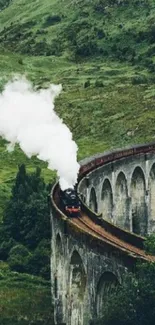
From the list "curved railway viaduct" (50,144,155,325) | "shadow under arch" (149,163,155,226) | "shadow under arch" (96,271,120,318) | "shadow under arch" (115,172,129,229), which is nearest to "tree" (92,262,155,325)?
"curved railway viaduct" (50,144,155,325)

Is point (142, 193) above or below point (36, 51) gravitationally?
below

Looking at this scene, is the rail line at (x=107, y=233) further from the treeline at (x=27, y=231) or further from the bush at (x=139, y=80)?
the bush at (x=139, y=80)

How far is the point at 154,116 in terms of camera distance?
438 ft

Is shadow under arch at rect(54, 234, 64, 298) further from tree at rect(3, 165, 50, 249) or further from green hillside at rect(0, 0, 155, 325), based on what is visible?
green hillside at rect(0, 0, 155, 325)

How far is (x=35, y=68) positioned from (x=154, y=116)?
51.9 m

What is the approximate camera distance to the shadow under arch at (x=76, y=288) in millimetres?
51750

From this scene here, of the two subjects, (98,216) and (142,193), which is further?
(142,193)

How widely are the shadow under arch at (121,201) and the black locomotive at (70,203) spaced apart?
2089 centimetres

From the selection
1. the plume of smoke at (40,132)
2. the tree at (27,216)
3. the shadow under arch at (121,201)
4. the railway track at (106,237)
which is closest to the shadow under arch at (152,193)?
the shadow under arch at (121,201)

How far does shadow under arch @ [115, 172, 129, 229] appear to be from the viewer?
272ft

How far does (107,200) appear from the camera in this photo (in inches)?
3214

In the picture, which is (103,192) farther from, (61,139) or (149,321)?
(149,321)

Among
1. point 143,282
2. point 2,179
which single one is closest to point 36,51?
point 2,179

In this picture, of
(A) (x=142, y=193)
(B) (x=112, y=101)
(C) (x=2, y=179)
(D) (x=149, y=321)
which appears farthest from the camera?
(B) (x=112, y=101)
